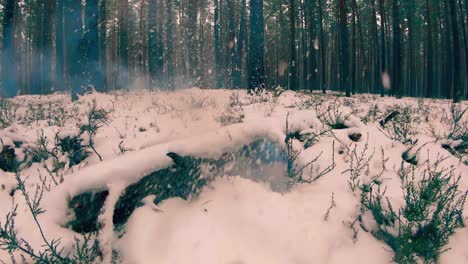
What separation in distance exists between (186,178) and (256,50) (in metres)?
6.95

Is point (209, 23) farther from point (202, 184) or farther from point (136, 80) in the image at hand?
point (202, 184)

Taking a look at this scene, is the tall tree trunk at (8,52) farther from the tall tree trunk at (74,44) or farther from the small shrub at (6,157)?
the small shrub at (6,157)

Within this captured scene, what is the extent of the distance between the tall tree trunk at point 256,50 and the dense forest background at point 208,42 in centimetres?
3

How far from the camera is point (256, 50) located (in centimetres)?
893

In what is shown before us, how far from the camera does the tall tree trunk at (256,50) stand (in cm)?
891

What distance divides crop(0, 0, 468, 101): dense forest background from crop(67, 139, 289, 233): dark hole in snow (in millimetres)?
6313

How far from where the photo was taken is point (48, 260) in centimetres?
206

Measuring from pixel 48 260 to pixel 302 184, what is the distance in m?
1.96

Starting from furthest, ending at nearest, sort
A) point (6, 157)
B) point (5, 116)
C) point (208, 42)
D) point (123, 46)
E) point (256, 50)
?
point (208, 42) < point (123, 46) < point (256, 50) < point (5, 116) < point (6, 157)

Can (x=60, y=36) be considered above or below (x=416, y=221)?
above

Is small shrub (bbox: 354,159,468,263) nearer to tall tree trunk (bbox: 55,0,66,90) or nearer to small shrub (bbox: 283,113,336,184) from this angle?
small shrub (bbox: 283,113,336,184)

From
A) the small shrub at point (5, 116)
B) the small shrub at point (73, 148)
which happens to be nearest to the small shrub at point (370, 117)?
the small shrub at point (73, 148)

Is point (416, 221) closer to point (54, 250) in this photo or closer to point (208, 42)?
point (54, 250)

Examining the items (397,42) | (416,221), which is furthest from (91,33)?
(397,42)
